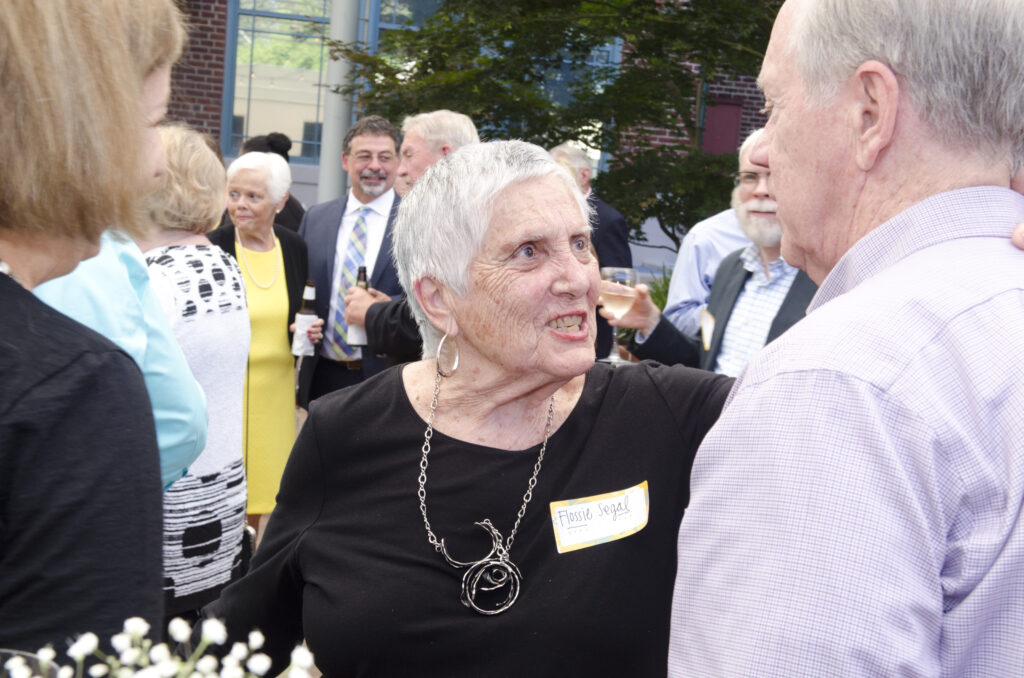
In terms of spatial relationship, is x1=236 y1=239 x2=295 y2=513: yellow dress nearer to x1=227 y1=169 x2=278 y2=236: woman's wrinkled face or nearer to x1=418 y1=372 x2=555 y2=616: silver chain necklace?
x1=227 y1=169 x2=278 y2=236: woman's wrinkled face

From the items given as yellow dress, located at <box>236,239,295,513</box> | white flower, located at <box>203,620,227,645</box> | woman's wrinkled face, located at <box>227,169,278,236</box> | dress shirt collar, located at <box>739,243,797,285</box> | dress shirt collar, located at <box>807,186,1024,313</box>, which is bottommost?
yellow dress, located at <box>236,239,295,513</box>

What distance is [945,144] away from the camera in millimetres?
1144

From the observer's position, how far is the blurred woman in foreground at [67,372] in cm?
108

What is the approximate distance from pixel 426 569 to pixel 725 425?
1.00 meters

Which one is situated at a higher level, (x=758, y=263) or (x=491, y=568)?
(x=758, y=263)

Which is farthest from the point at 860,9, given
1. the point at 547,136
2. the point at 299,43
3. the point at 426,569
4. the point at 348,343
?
the point at 299,43

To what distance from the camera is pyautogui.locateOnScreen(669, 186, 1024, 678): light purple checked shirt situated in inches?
37.6

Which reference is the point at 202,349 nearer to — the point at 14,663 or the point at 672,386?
the point at 672,386

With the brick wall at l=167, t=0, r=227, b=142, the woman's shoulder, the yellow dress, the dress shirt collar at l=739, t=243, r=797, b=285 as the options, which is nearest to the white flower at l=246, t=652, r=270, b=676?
the woman's shoulder

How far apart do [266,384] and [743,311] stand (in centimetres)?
239

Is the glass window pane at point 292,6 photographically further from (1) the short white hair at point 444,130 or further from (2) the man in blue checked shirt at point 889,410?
(2) the man in blue checked shirt at point 889,410

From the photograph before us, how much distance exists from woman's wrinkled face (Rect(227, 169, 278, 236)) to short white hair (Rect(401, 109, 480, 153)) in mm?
926

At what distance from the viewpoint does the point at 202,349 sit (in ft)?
11.4

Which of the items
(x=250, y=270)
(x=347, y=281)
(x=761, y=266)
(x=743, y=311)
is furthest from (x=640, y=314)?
(x=250, y=270)
